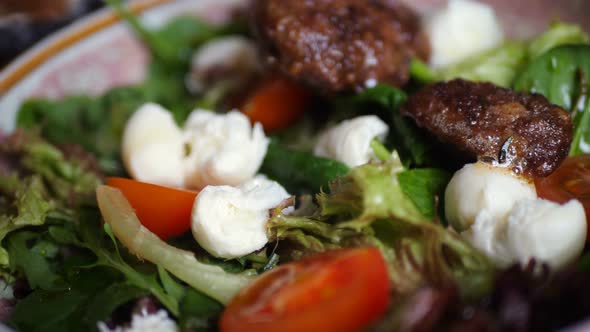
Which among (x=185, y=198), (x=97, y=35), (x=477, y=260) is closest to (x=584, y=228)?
(x=477, y=260)

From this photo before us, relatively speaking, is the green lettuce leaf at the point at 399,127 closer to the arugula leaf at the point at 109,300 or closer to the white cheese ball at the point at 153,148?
the white cheese ball at the point at 153,148

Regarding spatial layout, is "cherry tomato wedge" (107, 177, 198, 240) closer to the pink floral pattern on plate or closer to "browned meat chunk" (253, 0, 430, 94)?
"browned meat chunk" (253, 0, 430, 94)

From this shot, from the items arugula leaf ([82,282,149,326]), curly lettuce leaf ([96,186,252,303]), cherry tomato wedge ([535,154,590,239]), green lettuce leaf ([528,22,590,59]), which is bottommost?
arugula leaf ([82,282,149,326])

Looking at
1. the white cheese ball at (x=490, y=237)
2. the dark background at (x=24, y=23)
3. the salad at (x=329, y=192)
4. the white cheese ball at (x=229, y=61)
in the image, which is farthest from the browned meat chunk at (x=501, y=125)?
the dark background at (x=24, y=23)

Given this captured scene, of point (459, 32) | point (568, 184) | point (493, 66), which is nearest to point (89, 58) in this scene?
point (459, 32)

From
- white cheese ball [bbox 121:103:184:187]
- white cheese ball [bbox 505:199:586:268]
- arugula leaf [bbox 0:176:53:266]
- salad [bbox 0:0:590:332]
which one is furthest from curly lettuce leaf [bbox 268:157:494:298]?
arugula leaf [bbox 0:176:53:266]

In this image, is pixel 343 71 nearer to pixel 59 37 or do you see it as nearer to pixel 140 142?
pixel 140 142
